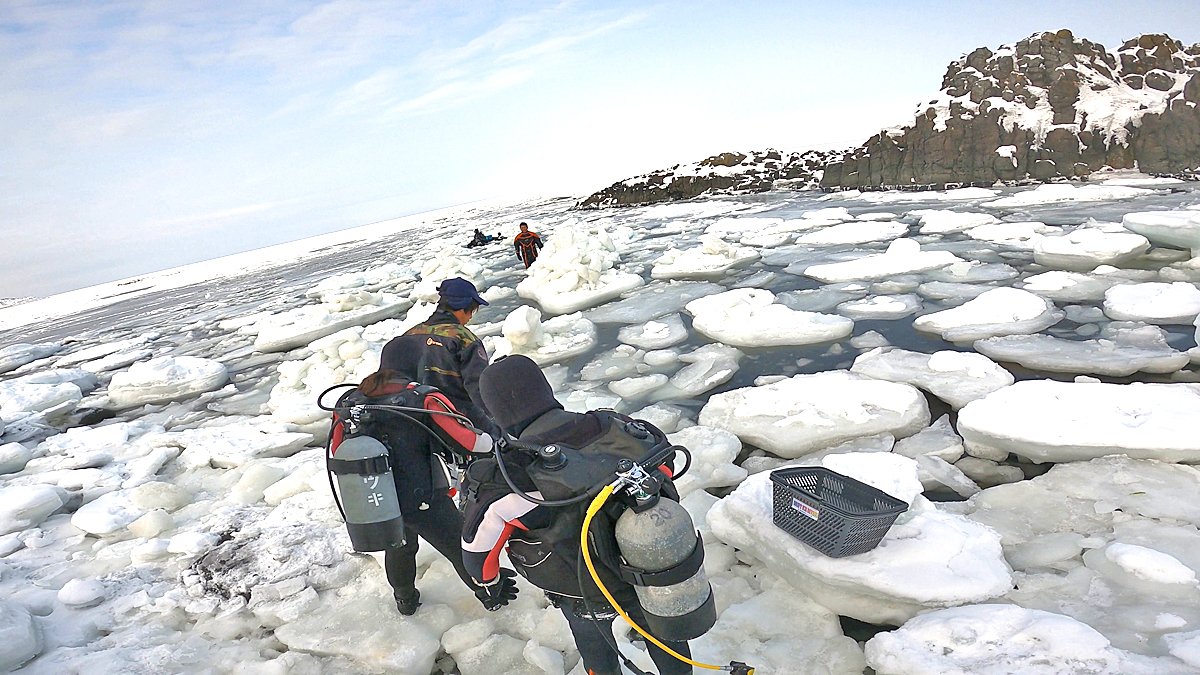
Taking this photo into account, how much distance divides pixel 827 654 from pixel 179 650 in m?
2.93

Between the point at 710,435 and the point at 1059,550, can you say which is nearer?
the point at 1059,550

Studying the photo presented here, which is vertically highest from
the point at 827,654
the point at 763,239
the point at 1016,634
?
the point at 763,239

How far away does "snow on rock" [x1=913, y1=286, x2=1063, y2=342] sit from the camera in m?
5.30

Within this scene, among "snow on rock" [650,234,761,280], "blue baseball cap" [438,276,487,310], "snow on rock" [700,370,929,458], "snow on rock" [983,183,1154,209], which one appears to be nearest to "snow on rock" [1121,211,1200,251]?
"snow on rock" [700,370,929,458]

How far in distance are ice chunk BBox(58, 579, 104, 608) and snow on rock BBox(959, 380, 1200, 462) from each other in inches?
203

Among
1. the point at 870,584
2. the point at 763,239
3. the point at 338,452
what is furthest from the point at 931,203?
the point at 338,452

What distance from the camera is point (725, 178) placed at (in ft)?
103

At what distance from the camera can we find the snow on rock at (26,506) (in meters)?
4.10

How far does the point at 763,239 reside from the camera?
12430 mm

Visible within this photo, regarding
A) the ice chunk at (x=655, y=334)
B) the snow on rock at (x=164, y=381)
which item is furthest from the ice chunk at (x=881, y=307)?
the snow on rock at (x=164, y=381)

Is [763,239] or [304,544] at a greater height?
[763,239]

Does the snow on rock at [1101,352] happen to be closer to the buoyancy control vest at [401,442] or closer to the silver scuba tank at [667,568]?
the silver scuba tank at [667,568]

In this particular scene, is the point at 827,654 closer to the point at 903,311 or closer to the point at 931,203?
the point at 903,311

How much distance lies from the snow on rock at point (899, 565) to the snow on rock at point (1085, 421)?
3.18 ft
